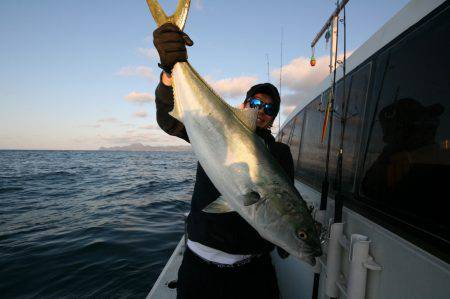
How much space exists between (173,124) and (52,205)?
594 inches

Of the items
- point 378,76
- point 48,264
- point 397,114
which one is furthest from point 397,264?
point 48,264

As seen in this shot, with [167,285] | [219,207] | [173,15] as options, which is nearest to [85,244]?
[167,285]

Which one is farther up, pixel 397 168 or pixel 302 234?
pixel 397 168

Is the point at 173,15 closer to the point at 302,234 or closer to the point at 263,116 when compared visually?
the point at 263,116

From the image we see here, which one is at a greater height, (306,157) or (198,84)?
(198,84)

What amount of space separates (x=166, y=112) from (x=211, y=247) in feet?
4.41

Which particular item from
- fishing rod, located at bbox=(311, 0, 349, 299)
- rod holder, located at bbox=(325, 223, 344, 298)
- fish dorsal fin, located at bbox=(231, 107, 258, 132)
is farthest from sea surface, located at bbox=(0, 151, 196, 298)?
fish dorsal fin, located at bbox=(231, 107, 258, 132)

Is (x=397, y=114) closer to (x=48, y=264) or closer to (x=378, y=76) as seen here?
A: (x=378, y=76)

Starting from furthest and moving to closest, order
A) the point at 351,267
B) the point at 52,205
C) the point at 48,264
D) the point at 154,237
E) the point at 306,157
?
the point at 52,205
the point at 154,237
the point at 48,264
the point at 306,157
the point at 351,267

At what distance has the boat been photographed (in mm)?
1678

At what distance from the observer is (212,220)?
2.59 meters

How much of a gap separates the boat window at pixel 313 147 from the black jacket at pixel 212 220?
1.63 m

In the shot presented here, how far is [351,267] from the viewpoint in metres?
2.10

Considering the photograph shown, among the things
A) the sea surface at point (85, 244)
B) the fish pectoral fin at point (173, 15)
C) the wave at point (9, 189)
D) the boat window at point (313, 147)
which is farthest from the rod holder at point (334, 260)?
the wave at point (9, 189)
